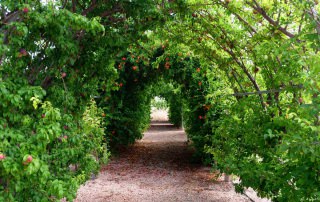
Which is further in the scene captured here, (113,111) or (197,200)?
(113,111)

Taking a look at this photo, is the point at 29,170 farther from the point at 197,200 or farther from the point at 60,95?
the point at 197,200

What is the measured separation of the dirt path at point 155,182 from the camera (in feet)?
18.2

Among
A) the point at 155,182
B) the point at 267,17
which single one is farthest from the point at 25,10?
the point at 155,182

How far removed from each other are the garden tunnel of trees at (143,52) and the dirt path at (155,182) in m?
1.25

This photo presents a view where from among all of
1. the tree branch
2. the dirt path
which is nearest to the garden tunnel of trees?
the tree branch

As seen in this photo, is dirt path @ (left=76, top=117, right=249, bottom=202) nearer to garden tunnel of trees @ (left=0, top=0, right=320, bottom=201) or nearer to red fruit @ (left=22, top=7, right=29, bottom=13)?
garden tunnel of trees @ (left=0, top=0, right=320, bottom=201)

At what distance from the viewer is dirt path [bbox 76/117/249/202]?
5.55 m

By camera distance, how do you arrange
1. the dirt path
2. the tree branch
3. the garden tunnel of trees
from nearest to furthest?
the garden tunnel of trees, the tree branch, the dirt path

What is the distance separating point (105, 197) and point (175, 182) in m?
1.60

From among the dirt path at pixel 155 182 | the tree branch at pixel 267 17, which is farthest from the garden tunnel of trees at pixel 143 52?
the dirt path at pixel 155 182

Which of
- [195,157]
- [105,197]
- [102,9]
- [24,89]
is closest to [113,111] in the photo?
[195,157]

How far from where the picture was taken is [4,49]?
2.20 meters

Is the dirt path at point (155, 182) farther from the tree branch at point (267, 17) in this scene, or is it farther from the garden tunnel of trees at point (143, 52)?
the tree branch at point (267, 17)

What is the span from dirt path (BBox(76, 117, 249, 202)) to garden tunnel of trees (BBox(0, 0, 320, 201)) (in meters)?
1.25
